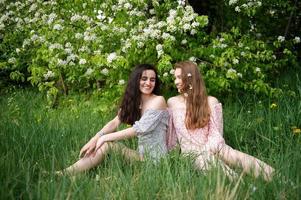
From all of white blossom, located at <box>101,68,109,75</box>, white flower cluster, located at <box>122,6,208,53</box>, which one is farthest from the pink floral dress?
white blossom, located at <box>101,68,109,75</box>

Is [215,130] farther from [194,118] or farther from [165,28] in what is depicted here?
[165,28]

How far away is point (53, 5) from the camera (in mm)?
6309

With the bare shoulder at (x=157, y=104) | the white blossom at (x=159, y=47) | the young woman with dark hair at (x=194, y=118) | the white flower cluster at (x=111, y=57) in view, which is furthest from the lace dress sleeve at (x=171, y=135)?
the white flower cluster at (x=111, y=57)

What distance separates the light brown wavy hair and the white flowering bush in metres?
0.79

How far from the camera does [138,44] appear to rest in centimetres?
Answer: 502

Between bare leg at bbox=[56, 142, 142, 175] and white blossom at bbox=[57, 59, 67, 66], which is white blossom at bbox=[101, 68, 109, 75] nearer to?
white blossom at bbox=[57, 59, 67, 66]

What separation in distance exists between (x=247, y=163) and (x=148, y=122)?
0.98 metres

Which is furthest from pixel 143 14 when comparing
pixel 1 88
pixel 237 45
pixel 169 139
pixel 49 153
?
pixel 1 88

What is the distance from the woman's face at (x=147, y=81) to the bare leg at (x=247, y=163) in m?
0.84

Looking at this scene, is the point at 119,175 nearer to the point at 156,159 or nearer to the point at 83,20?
the point at 156,159

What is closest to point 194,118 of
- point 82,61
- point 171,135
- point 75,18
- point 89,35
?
point 171,135

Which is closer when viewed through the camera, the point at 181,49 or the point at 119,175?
the point at 119,175

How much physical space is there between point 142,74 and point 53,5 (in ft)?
8.91

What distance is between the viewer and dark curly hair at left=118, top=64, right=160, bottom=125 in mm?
4137
